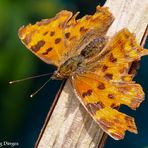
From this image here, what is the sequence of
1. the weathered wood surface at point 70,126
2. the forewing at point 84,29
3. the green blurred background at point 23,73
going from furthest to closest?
the green blurred background at point 23,73 → the forewing at point 84,29 → the weathered wood surface at point 70,126

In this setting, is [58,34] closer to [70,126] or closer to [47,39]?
[47,39]

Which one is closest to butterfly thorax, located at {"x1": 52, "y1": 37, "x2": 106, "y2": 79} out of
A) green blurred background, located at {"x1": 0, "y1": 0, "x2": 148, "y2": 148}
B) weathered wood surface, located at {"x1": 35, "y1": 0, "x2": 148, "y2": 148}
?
weathered wood surface, located at {"x1": 35, "y1": 0, "x2": 148, "y2": 148}

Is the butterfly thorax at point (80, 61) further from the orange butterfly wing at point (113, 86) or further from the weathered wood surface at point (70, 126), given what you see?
the weathered wood surface at point (70, 126)

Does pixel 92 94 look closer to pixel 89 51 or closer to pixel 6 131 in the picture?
pixel 89 51

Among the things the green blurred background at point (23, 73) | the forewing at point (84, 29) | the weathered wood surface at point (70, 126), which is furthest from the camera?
the green blurred background at point (23, 73)

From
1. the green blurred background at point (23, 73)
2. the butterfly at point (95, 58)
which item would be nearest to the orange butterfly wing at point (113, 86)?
the butterfly at point (95, 58)

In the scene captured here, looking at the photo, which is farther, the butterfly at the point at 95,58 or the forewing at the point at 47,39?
the forewing at the point at 47,39

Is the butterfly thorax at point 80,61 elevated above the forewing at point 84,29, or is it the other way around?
the forewing at point 84,29

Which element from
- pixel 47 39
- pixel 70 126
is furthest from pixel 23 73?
pixel 70 126
